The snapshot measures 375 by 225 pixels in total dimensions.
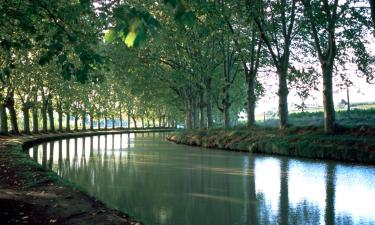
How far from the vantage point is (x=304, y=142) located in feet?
82.7

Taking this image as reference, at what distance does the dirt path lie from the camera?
29.9ft

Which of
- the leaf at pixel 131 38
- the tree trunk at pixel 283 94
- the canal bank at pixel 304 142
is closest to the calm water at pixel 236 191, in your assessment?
the canal bank at pixel 304 142

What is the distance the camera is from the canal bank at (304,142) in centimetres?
2150

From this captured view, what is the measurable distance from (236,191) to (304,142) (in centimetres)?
1243

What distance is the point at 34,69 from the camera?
4088cm

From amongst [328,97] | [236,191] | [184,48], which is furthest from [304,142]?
[184,48]

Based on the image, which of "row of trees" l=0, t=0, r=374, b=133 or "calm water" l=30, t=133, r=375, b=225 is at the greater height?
"row of trees" l=0, t=0, r=374, b=133

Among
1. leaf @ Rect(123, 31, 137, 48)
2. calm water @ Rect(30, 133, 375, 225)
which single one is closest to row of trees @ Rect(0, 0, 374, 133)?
leaf @ Rect(123, 31, 137, 48)

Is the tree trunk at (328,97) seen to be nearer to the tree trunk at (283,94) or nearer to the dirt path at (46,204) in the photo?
the tree trunk at (283,94)

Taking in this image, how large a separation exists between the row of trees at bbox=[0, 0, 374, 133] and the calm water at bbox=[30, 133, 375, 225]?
12.6 ft

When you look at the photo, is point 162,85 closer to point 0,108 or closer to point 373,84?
point 0,108

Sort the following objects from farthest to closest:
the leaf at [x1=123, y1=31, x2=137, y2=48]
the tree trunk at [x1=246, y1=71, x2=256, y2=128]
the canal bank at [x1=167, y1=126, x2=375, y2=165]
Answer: the tree trunk at [x1=246, y1=71, x2=256, y2=128]
the canal bank at [x1=167, y1=126, x2=375, y2=165]
the leaf at [x1=123, y1=31, x2=137, y2=48]

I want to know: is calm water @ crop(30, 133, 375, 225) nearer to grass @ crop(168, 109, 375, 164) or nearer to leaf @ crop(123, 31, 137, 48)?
grass @ crop(168, 109, 375, 164)

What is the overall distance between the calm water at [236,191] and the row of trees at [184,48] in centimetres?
385
